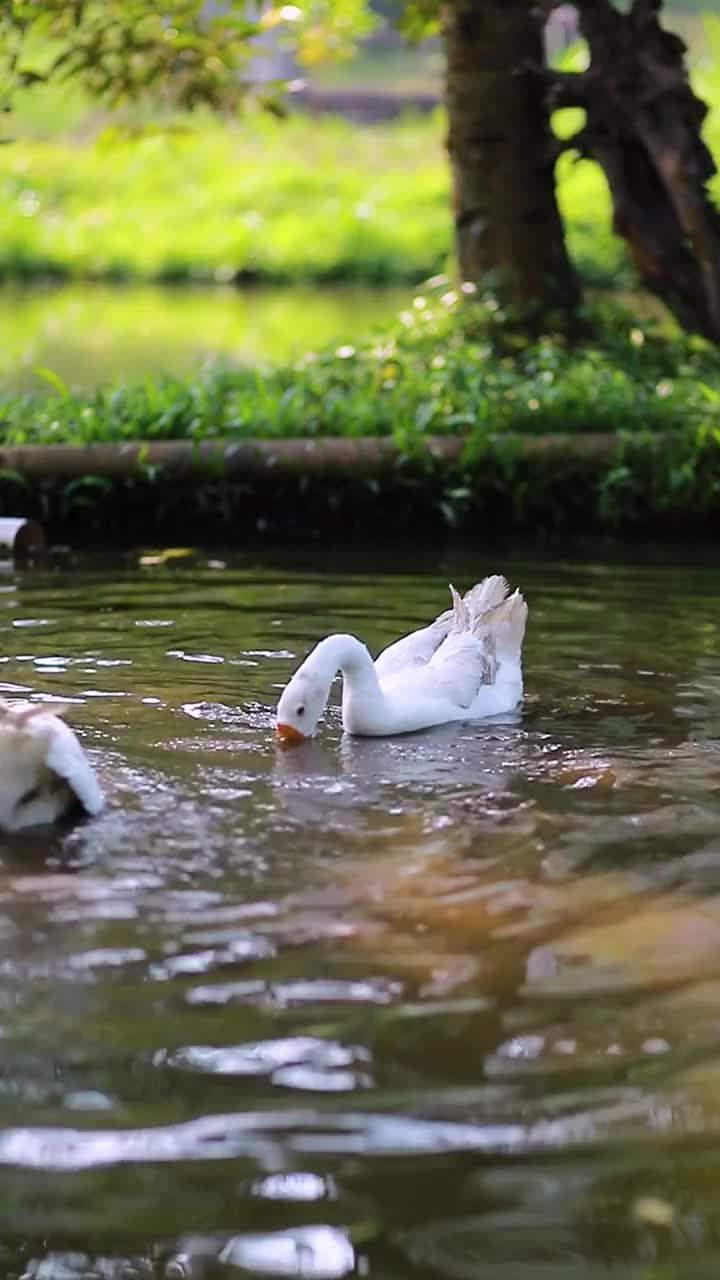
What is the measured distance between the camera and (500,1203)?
3043mm

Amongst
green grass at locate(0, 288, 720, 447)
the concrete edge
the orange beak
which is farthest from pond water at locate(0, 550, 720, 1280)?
green grass at locate(0, 288, 720, 447)

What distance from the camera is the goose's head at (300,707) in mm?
5312

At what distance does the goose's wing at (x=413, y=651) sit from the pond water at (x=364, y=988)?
31 cm

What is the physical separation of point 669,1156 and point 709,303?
756 centimetres

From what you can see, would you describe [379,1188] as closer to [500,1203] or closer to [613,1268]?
[500,1203]

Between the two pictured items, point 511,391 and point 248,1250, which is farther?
point 511,391

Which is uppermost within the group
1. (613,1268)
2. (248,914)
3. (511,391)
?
(511,391)

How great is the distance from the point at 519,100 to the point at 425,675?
561 centimetres

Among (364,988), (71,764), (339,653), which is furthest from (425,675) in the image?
(364,988)

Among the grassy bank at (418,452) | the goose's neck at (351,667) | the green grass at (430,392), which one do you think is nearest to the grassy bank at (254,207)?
the green grass at (430,392)

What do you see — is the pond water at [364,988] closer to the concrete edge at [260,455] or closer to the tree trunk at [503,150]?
the concrete edge at [260,455]

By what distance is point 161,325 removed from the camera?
59.9ft

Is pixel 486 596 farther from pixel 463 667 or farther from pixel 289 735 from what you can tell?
pixel 289 735

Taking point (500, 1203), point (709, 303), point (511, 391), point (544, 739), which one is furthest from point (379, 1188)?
point (709, 303)
